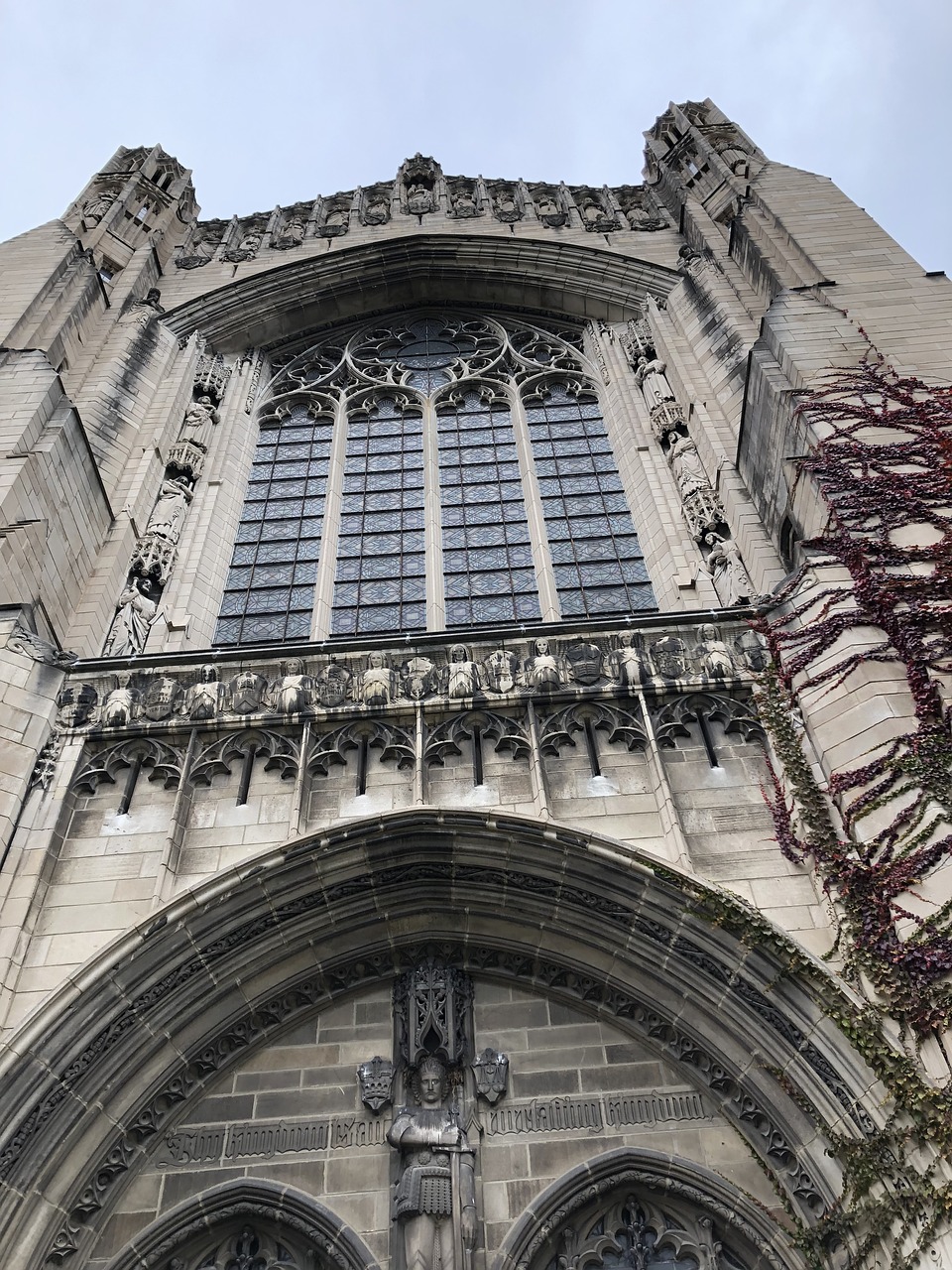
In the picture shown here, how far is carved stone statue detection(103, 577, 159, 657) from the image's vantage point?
11023mm

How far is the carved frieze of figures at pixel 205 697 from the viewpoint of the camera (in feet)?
29.9

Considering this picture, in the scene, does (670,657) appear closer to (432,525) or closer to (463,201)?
(432,525)

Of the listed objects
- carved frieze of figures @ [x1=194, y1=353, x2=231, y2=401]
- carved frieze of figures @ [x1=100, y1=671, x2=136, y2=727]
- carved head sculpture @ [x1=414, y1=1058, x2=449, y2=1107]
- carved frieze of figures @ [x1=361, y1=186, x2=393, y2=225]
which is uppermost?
carved frieze of figures @ [x1=361, y1=186, x2=393, y2=225]

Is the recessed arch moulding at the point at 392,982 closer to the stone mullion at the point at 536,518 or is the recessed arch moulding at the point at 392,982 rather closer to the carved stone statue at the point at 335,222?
the stone mullion at the point at 536,518

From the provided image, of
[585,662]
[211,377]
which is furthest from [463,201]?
[585,662]

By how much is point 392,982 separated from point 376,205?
1628 cm

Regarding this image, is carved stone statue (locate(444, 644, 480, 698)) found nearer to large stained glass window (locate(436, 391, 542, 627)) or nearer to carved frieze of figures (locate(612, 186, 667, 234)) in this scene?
large stained glass window (locate(436, 391, 542, 627))

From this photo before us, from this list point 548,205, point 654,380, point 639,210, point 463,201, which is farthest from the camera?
point 463,201

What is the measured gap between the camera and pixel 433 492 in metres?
14.1

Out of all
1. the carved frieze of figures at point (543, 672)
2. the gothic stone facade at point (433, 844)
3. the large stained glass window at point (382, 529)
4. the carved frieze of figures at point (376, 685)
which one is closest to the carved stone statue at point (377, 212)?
the large stained glass window at point (382, 529)

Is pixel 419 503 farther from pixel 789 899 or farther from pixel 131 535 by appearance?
pixel 789 899

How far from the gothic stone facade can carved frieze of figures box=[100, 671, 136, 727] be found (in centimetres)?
3

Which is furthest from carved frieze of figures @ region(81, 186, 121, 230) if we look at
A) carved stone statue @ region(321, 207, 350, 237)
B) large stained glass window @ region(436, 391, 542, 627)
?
large stained glass window @ region(436, 391, 542, 627)

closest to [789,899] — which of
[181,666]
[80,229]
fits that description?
[181,666]
